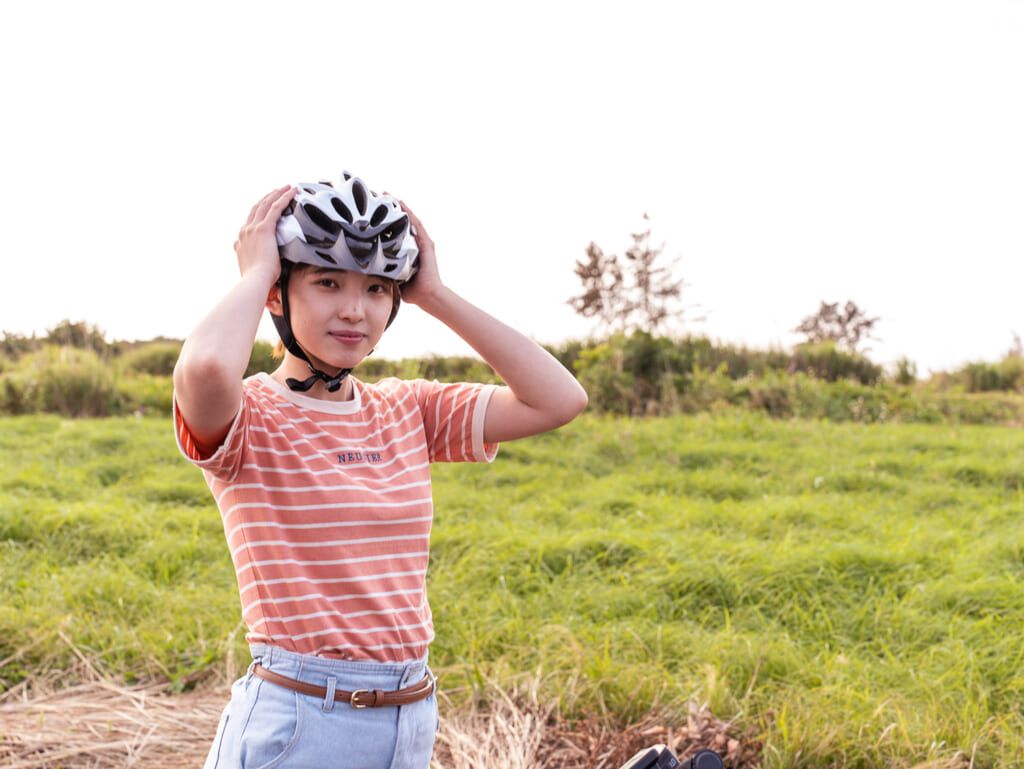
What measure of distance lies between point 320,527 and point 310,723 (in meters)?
0.34

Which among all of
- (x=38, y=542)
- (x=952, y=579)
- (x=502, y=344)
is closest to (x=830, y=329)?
(x=952, y=579)

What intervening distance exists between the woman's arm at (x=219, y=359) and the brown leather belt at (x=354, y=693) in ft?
1.38

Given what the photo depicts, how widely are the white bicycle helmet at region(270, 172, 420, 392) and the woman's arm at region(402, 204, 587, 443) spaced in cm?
6

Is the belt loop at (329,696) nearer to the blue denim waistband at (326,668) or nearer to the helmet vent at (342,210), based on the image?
the blue denim waistband at (326,668)

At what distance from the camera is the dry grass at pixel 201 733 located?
8.77ft

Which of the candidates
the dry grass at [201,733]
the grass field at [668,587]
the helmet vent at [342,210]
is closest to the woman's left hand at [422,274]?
the helmet vent at [342,210]

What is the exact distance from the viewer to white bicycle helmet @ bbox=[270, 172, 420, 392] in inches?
62.6

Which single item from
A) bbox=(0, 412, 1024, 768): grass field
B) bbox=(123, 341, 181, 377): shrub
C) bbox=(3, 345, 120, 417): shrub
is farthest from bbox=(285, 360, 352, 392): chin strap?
bbox=(123, 341, 181, 377): shrub

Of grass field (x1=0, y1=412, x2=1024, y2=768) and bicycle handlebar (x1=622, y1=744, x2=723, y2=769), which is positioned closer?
bicycle handlebar (x1=622, y1=744, x2=723, y2=769)

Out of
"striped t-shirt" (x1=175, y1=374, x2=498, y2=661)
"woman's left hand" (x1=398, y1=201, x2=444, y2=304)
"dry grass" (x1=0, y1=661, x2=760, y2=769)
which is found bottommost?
"dry grass" (x1=0, y1=661, x2=760, y2=769)

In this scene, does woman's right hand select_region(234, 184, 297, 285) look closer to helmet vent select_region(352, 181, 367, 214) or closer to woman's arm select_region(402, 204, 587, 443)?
helmet vent select_region(352, 181, 367, 214)

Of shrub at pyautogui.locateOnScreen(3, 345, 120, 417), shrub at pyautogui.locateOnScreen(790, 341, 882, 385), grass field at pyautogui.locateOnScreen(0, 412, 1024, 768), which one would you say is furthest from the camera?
shrub at pyautogui.locateOnScreen(790, 341, 882, 385)

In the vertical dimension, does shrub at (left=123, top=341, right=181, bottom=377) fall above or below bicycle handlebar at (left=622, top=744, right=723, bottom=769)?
above

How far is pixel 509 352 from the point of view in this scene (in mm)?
1809
